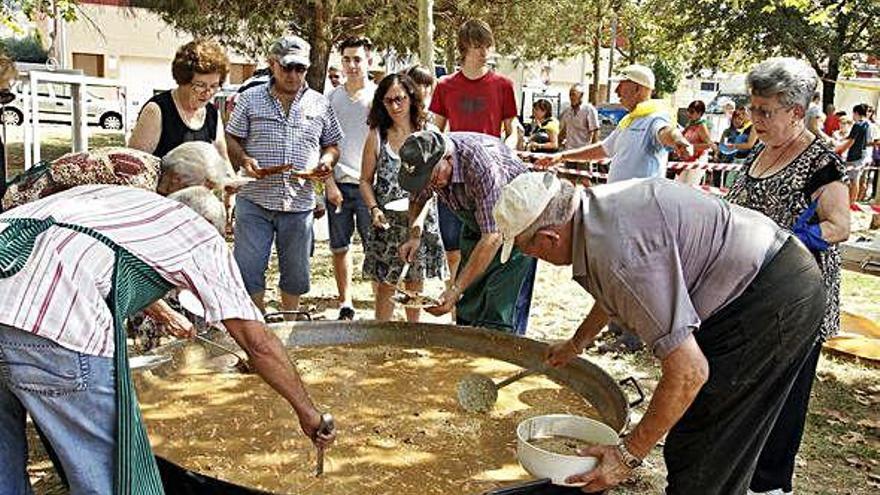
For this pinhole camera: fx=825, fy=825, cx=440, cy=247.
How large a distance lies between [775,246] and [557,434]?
957mm

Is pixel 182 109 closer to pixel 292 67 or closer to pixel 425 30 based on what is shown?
pixel 292 67

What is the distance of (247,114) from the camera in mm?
4891

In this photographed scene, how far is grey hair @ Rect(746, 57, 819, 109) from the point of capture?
3043 millimetres

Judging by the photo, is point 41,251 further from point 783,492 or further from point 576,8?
point 576,8

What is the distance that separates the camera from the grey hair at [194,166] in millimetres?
2307

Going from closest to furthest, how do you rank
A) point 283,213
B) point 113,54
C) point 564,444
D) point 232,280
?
1. point 232,280
2. point 564,444
3. point 283,213
4. point 113,54

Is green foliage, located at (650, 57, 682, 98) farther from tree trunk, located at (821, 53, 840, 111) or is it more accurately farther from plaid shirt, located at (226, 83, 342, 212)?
plaid shirt, located at (226, 83, 342, 212)

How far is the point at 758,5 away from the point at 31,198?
74.3ft

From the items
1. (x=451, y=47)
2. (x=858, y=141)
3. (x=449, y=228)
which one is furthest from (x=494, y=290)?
(x=451, y=47)

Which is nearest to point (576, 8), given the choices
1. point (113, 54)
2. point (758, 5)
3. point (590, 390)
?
point (758, 5)

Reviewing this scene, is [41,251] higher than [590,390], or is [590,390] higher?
[41,251]

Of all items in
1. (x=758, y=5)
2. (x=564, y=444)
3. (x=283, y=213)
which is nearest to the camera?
(x=564, y=444)

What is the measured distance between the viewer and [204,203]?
2.20 m

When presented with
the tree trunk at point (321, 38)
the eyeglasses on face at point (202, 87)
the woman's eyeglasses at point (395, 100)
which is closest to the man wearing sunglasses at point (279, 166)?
the woman's eyeglasses at point (395, 100)
